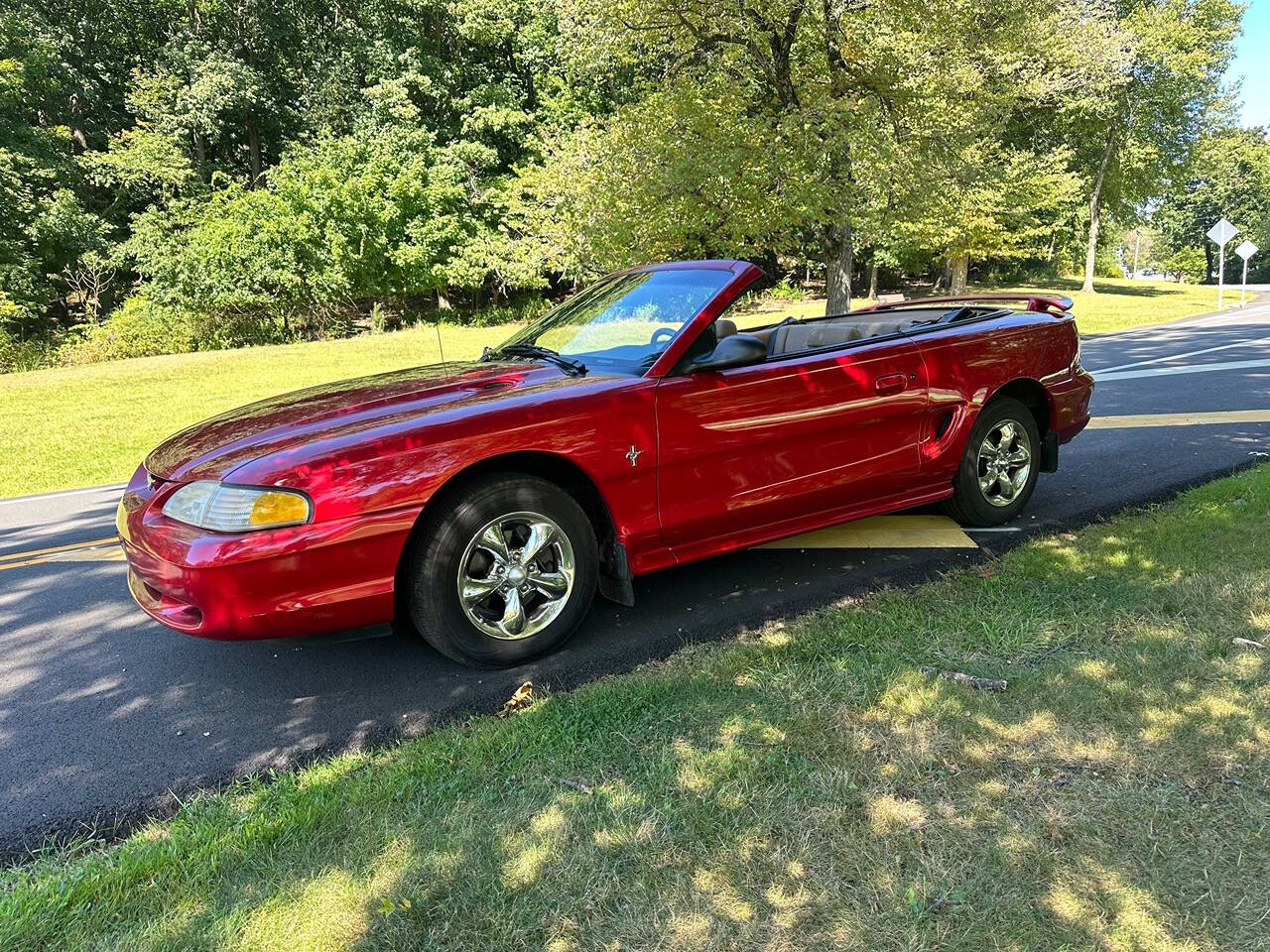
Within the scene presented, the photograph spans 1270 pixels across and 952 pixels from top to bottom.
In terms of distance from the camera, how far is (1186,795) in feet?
7.36

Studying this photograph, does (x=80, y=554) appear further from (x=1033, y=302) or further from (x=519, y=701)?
(x=1033, y=302)

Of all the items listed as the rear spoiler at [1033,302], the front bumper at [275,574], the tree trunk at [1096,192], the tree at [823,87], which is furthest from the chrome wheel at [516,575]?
the tree trunk at [1096,192]

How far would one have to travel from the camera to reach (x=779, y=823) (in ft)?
7.28

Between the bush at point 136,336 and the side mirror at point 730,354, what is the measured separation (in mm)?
24051

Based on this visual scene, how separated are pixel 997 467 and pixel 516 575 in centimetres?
312

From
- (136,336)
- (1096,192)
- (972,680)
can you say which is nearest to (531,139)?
(136,336)

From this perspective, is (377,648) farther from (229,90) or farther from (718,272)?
(229,90)

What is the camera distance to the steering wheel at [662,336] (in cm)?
369

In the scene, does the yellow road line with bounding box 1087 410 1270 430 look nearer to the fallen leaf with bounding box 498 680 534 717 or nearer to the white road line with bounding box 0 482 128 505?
the fallen leaf with bounding box 498 680 534 717

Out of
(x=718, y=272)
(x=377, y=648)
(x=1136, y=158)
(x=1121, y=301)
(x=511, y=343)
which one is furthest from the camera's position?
(x=1136, y=158)

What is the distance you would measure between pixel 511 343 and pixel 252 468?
6.23 ft

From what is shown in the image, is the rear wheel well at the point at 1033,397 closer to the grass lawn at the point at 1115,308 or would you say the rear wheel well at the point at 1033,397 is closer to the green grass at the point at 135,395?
the green grass at the point at 135,395

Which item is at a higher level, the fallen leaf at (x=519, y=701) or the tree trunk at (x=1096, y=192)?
the tree trunk at (x=1096, y=192)

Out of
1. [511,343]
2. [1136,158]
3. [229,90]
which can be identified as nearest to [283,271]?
[229,90]
